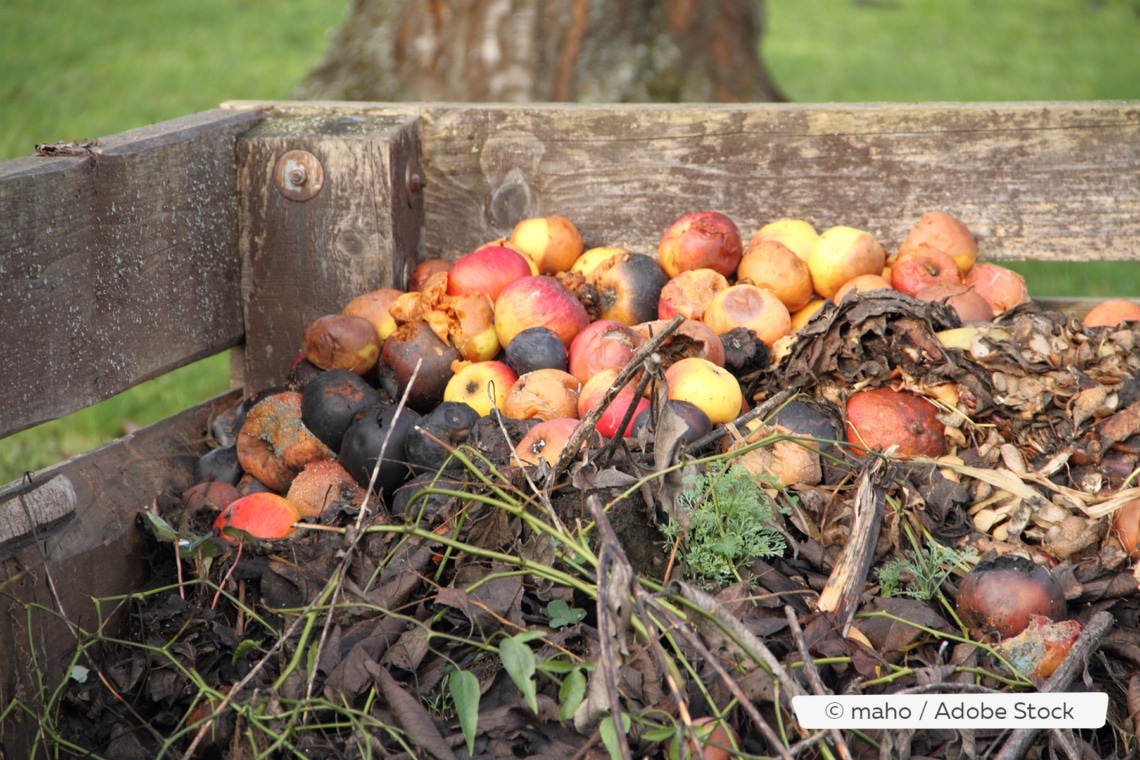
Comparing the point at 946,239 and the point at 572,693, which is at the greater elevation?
the point at 946,239

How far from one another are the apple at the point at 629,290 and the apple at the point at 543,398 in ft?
1.64

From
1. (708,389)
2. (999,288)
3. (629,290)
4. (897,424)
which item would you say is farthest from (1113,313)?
(629,290)

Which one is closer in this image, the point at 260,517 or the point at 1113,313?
the point at 260,517

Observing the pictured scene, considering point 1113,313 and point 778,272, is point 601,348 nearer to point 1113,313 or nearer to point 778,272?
point 778,272

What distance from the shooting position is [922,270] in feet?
9.32

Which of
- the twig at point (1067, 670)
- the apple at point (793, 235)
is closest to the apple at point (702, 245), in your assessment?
the apple at point (793, 235)

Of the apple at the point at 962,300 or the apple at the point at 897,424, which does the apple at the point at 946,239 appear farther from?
the apple at the point at 897,424

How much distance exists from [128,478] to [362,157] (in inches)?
47.4

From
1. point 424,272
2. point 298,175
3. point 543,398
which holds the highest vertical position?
point 298,175

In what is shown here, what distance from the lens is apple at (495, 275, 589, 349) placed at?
273 centimetres

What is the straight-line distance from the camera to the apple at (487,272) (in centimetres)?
289

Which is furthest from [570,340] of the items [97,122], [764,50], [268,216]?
[764,50]

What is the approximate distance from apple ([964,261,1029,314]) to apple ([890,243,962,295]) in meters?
0.08

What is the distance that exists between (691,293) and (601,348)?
17.0 inches
